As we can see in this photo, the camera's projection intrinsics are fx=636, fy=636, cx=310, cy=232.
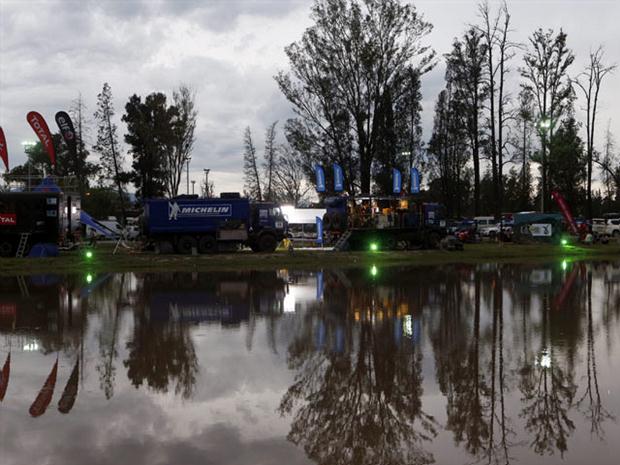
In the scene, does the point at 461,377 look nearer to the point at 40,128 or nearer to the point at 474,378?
the point at 474,378

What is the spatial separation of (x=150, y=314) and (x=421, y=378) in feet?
26.6

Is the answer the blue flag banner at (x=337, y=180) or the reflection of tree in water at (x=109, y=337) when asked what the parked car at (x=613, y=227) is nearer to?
the blue flag banner at (x=337, y=180)

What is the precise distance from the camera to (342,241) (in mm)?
37000

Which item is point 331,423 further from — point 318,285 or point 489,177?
point 489,177

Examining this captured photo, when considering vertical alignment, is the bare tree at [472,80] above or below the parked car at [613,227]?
above

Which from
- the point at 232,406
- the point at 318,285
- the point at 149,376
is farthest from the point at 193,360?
the point at 318,285

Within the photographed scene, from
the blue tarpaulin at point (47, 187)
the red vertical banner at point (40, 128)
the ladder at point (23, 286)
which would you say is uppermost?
the red vertical banner at point (40, 128)

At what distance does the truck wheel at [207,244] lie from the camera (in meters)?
35.0

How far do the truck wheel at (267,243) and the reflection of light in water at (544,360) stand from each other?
86.5 feet

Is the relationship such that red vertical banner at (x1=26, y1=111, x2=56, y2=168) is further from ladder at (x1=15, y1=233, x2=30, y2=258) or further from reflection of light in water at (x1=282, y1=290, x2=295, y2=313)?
reflection of light in water at (x1=282, y1=290, x2=295, y2=313)

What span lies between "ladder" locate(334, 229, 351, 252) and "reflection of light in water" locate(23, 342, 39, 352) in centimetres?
2562

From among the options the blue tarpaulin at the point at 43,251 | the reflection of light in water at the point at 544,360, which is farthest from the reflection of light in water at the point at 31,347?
the blue tarpaulin at the point at 43,251

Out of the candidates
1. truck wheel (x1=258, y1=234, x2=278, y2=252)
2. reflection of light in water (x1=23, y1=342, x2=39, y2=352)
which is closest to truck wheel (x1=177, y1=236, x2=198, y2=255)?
truck wheel (x1=258, y1=234, x2=278, y2=252)

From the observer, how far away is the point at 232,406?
25.3 feet
